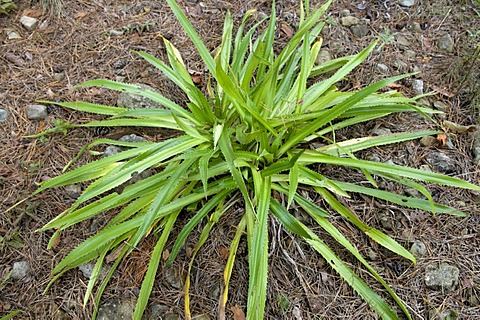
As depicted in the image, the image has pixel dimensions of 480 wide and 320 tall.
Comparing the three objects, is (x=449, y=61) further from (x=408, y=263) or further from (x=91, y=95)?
(x=91, y=95)

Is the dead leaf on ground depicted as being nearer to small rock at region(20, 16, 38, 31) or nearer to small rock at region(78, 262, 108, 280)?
small rock at region(78, 262, 108, 280)

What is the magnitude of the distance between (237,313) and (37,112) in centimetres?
133

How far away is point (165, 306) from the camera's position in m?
1.62

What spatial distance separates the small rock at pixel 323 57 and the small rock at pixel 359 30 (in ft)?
0.70

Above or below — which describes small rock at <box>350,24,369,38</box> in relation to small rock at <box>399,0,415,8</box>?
below

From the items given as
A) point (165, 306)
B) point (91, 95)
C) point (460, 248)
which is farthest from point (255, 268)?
point (91, 95)

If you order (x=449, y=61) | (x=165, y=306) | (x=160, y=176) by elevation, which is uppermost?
(x=449, y=61)

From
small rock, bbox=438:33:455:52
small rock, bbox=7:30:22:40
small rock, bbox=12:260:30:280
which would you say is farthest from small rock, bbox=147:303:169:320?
small rock, bbox=438:33:455:52

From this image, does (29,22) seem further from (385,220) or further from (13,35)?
(385,220)

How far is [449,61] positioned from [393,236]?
1.01 meters

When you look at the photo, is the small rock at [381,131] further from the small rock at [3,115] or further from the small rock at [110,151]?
the small rock at [3,115]

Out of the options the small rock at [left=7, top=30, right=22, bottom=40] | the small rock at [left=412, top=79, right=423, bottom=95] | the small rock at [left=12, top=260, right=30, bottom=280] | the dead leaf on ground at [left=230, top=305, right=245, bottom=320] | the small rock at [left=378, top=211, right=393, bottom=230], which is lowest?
the dead leaf on ground at [left=230, top=305, right=245, bottom=320]

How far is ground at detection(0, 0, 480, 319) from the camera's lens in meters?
1.63

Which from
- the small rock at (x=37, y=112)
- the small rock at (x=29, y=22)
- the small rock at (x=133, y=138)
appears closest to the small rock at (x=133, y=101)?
the small rock at (x=133, y=138)
